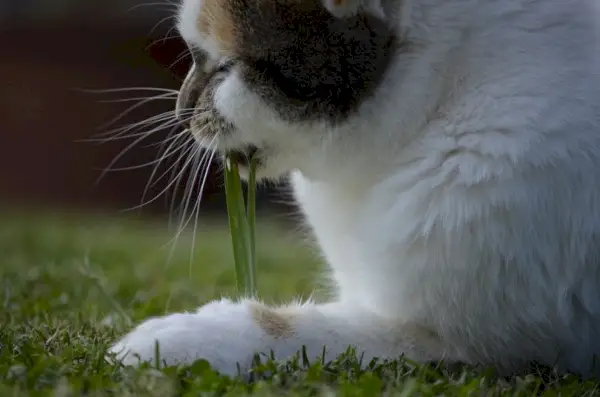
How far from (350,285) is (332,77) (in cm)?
43

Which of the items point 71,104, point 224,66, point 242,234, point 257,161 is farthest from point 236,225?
point 71,104

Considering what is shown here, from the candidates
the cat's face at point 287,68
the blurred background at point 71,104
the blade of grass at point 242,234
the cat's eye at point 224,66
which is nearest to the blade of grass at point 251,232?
the blade of grass at point 242,234

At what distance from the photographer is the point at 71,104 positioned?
628cm

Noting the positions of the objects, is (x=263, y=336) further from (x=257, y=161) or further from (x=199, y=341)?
(x=257, y=161)

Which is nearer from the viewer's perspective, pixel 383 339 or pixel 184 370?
pixel 184 370

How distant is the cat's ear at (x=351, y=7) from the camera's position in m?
1.77

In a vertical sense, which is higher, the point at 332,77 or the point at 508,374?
the point at 332,77

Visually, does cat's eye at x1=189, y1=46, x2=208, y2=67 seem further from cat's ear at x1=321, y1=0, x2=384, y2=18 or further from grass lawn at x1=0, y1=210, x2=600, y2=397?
grass lawn at x1=0, y1=210, x2=600, y2=397

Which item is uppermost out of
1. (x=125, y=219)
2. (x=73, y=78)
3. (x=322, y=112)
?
(x=322, y=112)

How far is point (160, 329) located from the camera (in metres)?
1.70

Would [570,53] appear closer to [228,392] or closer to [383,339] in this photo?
[383,339]

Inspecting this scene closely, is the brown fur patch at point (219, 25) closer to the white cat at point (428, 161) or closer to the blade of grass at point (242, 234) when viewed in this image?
the white cat at point (428, 161)

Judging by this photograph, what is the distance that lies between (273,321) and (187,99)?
1.75 ft

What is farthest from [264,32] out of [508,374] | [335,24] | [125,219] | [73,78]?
[73,78]
